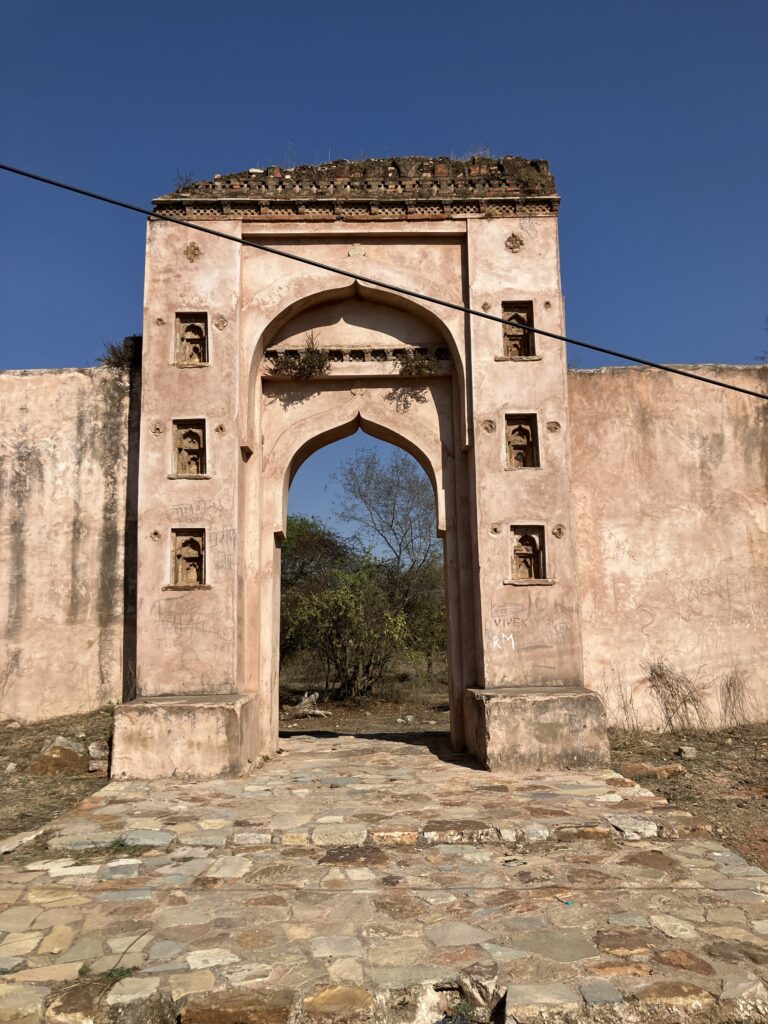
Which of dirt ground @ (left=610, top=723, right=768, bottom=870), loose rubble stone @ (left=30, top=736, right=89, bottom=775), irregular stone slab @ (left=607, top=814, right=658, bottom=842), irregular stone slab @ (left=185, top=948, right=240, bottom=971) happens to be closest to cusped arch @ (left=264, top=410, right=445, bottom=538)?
loose rubble stone @ (left=30, top=736, right=89, bottom=775)

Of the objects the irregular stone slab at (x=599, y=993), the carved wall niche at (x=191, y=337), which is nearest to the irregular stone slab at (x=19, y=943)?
the irregular stone slab at (x=599, y=993)

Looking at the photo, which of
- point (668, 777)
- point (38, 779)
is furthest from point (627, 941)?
point (38, 779)

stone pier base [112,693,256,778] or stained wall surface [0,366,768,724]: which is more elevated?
stained wall surface [0,366,768,724]

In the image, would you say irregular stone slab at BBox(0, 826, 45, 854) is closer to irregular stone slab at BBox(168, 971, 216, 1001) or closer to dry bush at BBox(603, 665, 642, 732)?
irregular stone slab at BBox(168, 971, 216, 1001)

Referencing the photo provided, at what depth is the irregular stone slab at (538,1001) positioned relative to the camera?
3.12 meters

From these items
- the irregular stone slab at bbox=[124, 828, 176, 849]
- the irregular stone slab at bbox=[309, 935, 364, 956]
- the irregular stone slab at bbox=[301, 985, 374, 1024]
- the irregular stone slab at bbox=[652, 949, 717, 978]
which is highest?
the irregular stone slab at bbox=[124, 828, 176, 849]

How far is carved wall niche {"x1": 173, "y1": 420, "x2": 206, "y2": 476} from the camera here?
8.48 m

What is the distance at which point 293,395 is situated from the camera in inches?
372

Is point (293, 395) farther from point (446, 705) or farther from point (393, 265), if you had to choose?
point (446, 705)

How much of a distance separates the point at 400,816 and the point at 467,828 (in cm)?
58

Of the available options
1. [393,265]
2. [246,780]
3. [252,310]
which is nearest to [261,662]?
[246,780]

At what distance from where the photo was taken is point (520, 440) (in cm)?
872

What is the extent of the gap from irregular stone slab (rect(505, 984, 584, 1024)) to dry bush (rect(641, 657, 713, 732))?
20.9ft

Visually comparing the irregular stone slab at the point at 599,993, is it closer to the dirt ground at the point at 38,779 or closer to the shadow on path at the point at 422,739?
the dirt ground at the point at 38,779
